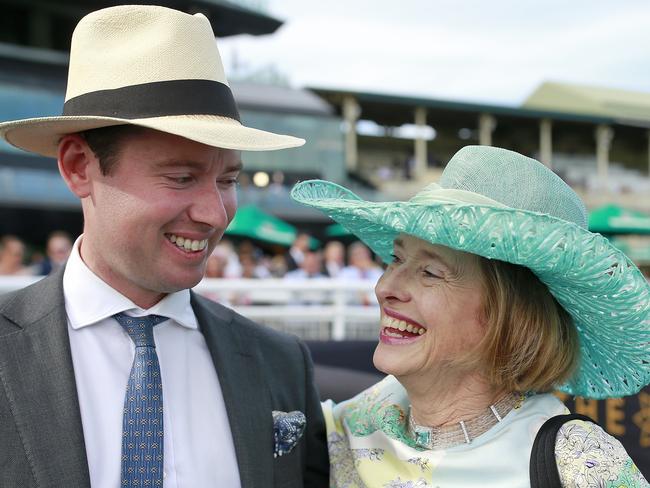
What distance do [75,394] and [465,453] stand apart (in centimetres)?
101

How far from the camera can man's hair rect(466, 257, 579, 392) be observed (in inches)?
80.3

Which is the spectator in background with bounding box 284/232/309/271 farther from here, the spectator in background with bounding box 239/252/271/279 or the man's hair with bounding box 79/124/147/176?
the man's hair with bounding box 79/124/147/176

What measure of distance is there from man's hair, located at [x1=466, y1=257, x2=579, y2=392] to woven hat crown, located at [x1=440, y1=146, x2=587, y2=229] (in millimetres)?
178

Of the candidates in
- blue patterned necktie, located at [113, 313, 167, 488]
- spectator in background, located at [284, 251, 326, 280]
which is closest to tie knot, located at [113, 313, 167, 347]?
blue patterned necktie, located at [113, 313, 167, 488]

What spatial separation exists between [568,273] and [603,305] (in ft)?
0.59

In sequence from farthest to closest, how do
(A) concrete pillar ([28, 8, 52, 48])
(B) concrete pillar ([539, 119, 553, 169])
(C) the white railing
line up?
(B) concrete pillar ([539, 119, 553, 169])
(A) concrete pillar ([28, 8, 52, 48])
(C) the white railing

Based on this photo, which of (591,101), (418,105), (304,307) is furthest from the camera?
(591,101)

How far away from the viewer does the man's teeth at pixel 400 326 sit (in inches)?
81.1

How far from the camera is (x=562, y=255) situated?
1809 mm

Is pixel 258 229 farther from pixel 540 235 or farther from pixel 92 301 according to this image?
pixel 540 235

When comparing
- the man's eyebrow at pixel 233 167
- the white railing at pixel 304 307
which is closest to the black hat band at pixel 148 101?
the man's eyebrow at pixel 233 167

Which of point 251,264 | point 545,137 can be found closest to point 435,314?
point 251,264

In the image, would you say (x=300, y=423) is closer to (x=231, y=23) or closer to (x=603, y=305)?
(x=603, y=305)

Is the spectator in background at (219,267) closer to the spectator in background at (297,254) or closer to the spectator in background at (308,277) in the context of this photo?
the spectator in background at (308,277)
